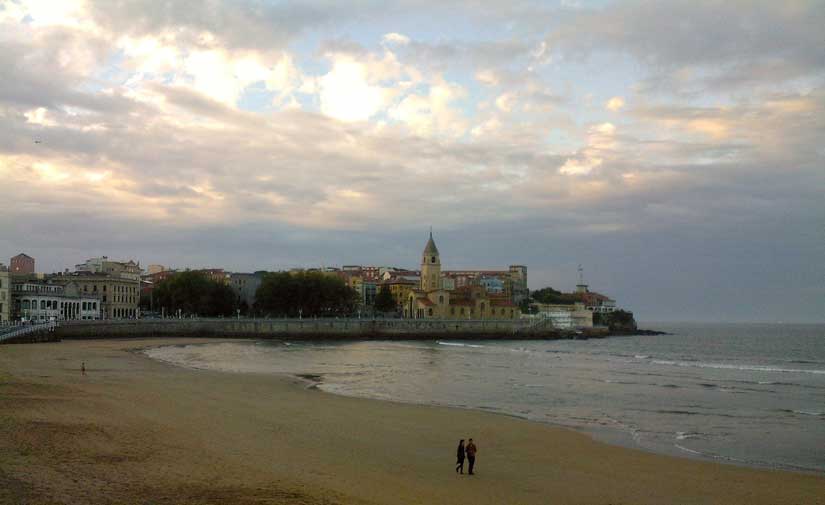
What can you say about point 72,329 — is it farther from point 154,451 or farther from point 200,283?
point 154,451

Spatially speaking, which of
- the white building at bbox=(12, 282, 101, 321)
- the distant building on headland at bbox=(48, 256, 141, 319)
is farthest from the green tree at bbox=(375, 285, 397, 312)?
the white building at bbox=(12, 282, 101, 321)

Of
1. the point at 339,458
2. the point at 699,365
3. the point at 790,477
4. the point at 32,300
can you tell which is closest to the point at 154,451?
the point at 339,458

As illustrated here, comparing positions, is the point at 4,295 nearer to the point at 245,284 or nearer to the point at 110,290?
→ the point at 110,290

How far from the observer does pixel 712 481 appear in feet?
59.2

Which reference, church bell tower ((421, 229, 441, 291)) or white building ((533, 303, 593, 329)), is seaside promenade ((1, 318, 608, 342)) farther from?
church bell tower ((421, 229, 441, 291))

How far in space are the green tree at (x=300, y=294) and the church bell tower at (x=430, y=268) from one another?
20073 mm

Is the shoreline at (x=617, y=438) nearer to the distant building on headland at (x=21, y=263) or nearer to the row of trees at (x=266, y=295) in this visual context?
the row of trees at (x=266, y=295)

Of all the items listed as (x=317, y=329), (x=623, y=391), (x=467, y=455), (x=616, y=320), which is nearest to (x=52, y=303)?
(x=317, y=329)

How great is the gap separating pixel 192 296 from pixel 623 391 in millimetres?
84887

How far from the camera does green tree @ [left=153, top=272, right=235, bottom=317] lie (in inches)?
4301

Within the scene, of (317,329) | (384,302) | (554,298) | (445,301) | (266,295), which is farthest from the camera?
(554,298)

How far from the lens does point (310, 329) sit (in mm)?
99938

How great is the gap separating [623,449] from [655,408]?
10.2 meters

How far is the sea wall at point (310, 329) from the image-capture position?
7909cm
